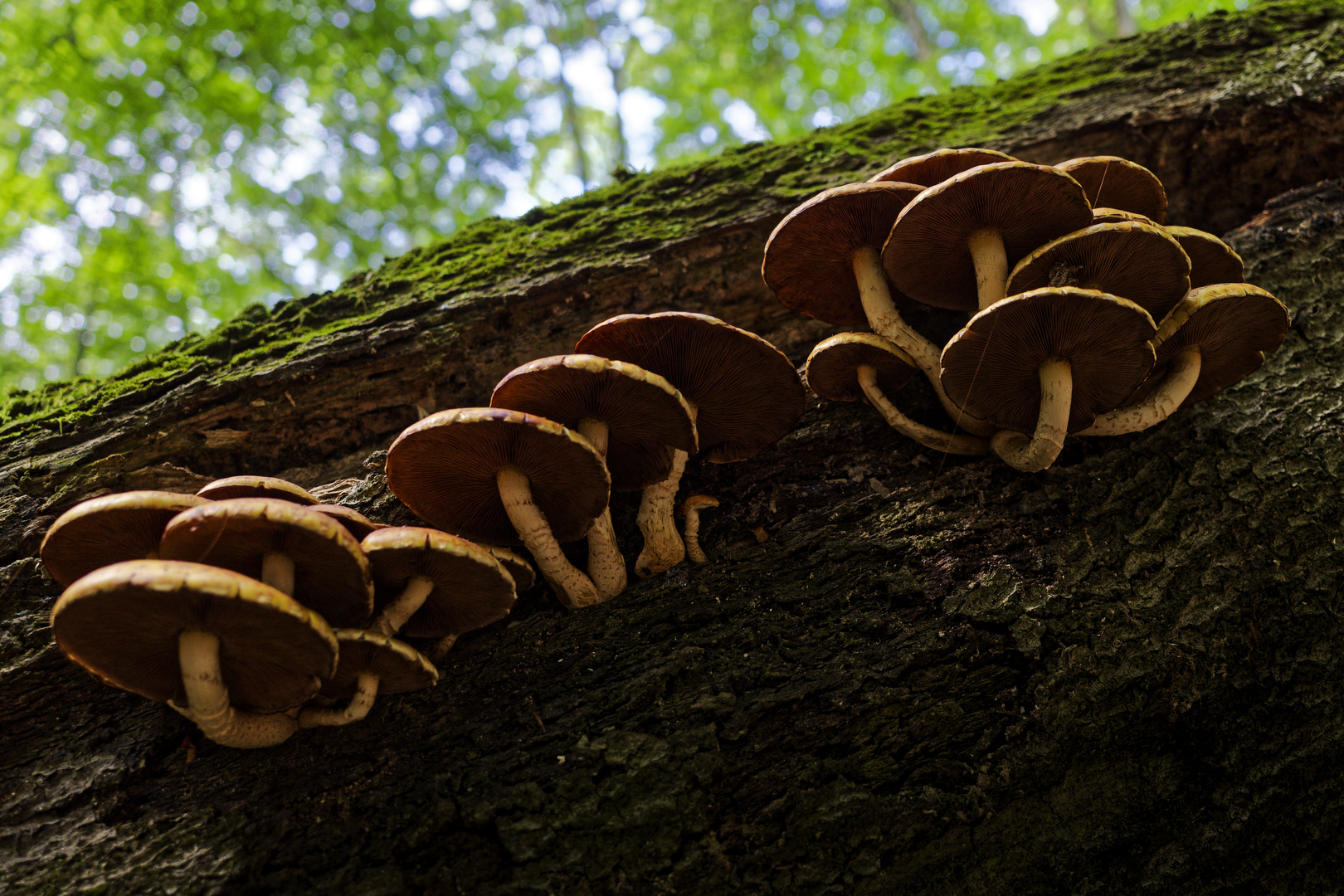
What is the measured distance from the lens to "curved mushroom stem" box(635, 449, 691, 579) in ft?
8.75

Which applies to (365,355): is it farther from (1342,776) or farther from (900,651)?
(1342,776)

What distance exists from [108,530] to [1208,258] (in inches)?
167

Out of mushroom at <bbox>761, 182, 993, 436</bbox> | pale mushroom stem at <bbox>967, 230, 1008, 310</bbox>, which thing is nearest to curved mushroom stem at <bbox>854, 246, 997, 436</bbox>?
mushroom at <bbox>761, 182, 993, 436</bbox>

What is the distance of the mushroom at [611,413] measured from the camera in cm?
221

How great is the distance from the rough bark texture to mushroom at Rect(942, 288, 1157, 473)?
0.74 feet

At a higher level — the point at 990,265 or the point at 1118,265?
the point at 990,265

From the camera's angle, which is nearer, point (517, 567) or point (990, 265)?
point (517, 567)

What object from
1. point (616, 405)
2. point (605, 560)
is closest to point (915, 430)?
point (616, 405)

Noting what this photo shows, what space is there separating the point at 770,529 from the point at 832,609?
0.46 metres

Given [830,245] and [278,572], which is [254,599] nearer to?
[278,572]

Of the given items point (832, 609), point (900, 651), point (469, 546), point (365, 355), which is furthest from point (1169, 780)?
point (365, 355)

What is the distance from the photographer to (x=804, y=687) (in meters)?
2.23

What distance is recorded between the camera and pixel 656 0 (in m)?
15.7

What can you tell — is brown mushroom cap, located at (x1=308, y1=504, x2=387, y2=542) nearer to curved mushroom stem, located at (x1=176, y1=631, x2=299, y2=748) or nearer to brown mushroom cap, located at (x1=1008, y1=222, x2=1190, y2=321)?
curved mushroom stem, located at (x1=176, y1=631, x2=299, y2=748)
